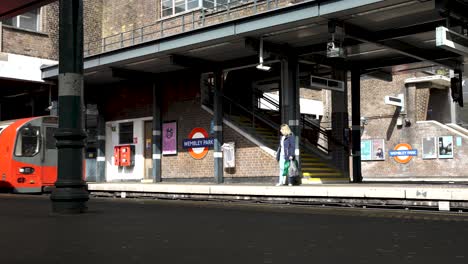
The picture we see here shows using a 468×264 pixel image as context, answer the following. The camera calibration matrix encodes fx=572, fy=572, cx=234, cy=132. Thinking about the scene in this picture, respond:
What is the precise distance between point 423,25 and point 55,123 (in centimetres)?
1296

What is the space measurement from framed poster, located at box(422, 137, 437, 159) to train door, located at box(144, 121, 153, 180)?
1755 cm

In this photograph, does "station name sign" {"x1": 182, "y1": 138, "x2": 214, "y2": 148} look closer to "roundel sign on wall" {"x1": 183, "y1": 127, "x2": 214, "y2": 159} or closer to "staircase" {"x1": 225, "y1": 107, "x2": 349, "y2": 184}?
"roundel sign on wall" {"x1": 183, "y1": 127, "x2": 214, "y2": 159}

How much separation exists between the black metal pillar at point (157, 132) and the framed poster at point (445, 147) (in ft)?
58.5

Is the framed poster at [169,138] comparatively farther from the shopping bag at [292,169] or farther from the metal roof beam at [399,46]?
the metal roof beam at [399,46]

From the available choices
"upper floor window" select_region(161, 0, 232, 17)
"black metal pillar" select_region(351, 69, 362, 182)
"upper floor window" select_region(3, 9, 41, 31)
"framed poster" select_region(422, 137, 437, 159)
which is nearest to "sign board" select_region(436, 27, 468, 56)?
"black metal pillar" select_region(351, 69, 362, 182)

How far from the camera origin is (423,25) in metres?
15.9

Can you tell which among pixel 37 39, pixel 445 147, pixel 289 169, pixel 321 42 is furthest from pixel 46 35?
pixel 445 147

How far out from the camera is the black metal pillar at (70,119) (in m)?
8.49

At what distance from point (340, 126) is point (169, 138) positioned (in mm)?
6765

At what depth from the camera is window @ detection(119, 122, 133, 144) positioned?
24766 millimetres

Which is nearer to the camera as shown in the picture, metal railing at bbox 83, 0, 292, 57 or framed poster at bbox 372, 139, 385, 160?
metal railing at bbox 83, 0, 292, 57

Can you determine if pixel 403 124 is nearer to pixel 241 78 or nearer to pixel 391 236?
pixel 241 78

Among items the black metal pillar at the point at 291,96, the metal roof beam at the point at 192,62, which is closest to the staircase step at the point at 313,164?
the black metal pillar at the point at 291,96

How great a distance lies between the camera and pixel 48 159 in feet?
66.0
